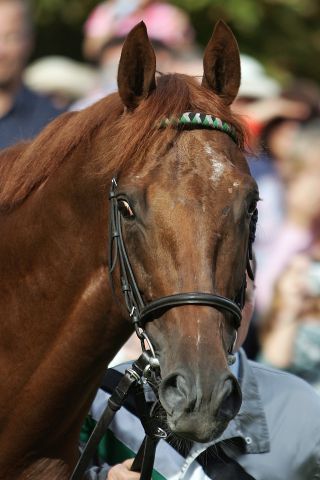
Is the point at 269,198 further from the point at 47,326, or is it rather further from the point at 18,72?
the point at 47,326

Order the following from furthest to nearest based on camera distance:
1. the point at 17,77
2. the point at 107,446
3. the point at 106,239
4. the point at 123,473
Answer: the point at 17,77 < the point at 107,446 < the point at 123,473 < the point at 106,239

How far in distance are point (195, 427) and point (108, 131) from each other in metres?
0.97

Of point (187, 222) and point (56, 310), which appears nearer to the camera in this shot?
point (187, 222)

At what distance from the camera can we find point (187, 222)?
3.06m

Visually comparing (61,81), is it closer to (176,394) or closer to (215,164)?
(215,164)

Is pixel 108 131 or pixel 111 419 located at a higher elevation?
pixel 108 131

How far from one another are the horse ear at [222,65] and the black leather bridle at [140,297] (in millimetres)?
423

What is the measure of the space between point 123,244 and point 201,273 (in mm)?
279

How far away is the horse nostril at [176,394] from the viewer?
2.91 metres

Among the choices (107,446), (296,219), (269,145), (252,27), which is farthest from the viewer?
(252,27)

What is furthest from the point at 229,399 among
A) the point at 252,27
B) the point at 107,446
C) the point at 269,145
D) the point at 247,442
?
the point at 252,27

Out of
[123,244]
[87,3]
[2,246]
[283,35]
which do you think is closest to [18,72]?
[2,246]

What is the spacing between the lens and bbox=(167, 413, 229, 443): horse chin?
2.93m

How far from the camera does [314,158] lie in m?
6.40
